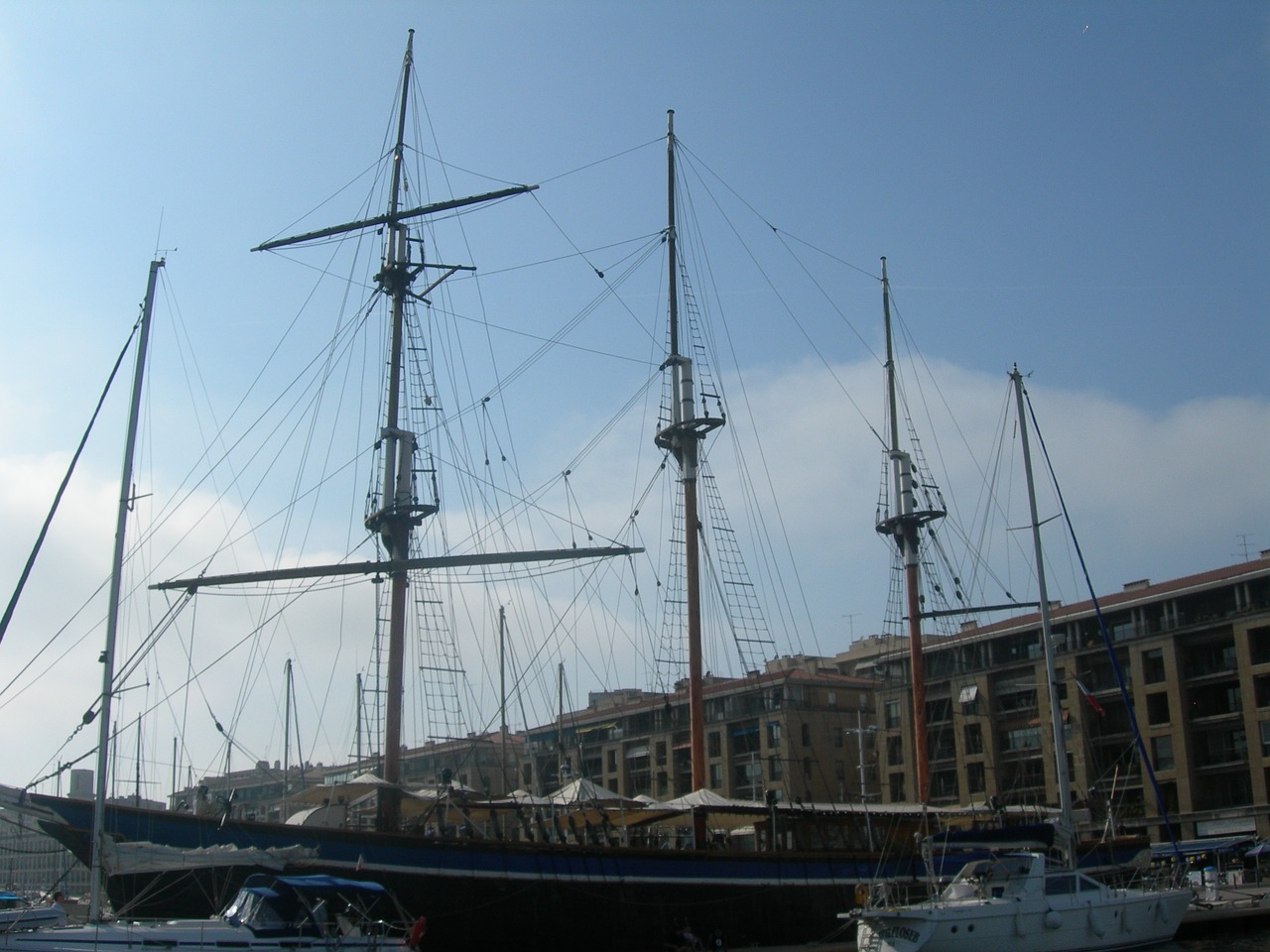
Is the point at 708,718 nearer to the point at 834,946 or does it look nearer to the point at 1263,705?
the point at 1263,705

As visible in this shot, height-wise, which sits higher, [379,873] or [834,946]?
[379,873]

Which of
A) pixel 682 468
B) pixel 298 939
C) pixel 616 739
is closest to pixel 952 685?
pixel 616 739

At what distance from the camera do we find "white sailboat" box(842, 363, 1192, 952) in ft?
94.7

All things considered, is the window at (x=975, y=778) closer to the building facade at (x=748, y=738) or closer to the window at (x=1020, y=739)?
the window at (x=1020, y=739)

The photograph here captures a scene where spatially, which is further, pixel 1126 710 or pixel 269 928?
pixel 1126 710

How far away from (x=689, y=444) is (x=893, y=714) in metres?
46.3

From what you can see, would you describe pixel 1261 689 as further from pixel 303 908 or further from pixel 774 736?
pixel 303 908

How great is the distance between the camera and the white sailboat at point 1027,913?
94.7 feet

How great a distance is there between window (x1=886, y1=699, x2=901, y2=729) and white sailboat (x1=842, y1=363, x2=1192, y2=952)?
168 feet

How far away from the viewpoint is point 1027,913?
1181 inches

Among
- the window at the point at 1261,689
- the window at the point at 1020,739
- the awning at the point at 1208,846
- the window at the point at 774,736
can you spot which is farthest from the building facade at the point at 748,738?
the window at the point at 1261,689

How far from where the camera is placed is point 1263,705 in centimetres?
6931

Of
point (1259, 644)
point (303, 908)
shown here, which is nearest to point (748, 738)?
point (1259, 644)

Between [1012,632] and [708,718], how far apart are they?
26.0m
